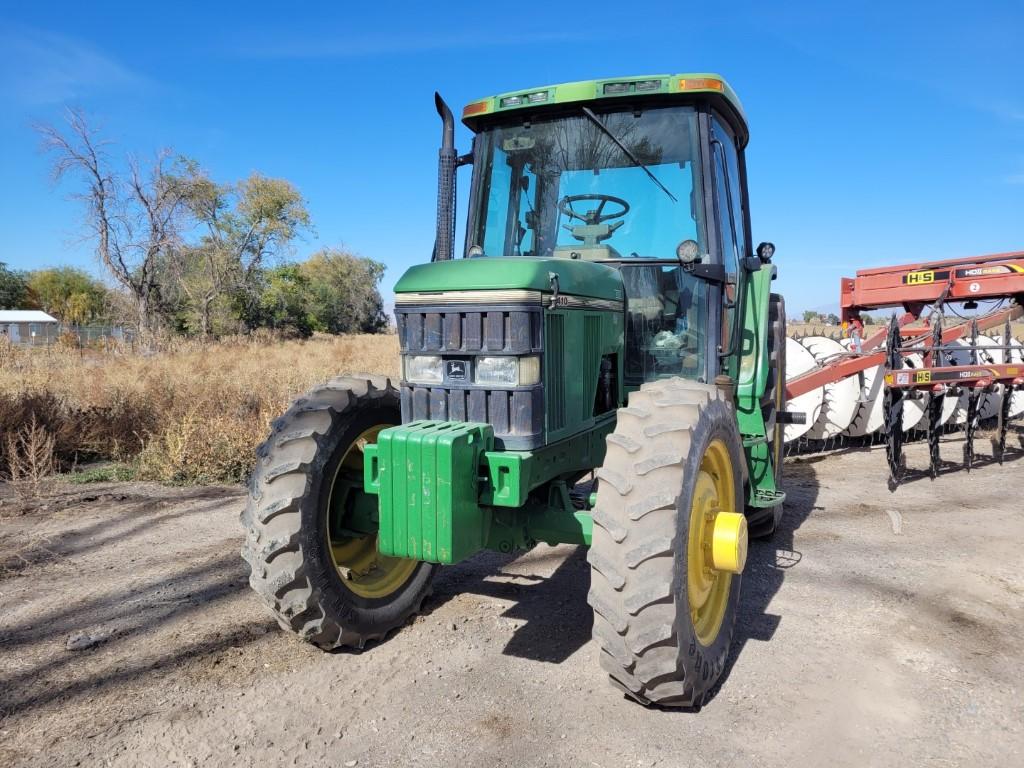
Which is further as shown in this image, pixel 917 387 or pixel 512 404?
pixel 917 387

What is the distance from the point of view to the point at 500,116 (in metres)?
4.16

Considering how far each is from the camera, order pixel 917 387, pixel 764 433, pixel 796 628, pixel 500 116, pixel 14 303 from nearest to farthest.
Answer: pixel 796 628 < pixel 500 116 < pixel 764 433 < pixel 917 387 < pixel 14 303

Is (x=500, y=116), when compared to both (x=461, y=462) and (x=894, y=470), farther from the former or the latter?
(x=894, y=470)

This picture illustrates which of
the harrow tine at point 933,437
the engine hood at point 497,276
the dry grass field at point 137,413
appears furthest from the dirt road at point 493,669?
the harrow tine at point 933,437

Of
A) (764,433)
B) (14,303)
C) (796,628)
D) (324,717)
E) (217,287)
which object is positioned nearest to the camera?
(324,717)

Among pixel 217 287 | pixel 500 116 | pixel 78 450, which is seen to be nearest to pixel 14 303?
pixel 217 287

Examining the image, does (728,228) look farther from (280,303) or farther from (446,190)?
(280,303)

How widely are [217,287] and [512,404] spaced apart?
2874 cm

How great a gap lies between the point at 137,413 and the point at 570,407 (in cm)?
686

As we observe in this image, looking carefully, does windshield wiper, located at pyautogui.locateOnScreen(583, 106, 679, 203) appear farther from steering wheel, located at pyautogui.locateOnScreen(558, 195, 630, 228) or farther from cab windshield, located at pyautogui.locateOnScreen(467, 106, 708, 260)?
steering wheel, located at pyautogui.locateOnScreen(558, 195, 630, 228)

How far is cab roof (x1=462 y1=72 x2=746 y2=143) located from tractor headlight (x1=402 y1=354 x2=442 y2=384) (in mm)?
1732

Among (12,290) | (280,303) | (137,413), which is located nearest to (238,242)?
(280,303)

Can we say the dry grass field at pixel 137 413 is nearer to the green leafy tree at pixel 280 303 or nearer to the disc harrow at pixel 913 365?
the disc harrow at pixel 913 365

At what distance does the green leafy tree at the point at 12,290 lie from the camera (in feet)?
→ 196
